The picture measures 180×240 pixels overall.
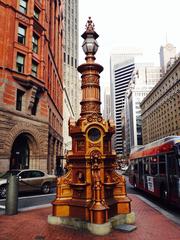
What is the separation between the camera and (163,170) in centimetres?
1152

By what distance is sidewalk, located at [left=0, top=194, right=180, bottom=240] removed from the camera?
6.41 meters

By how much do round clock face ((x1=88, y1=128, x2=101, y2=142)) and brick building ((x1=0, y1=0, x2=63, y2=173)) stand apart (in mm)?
13652

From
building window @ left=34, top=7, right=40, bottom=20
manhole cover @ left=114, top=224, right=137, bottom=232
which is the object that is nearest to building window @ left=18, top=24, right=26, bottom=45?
building window @ left=34, top=7, right=40, bottom=20

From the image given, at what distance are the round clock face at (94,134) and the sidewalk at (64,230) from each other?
9.37 ft

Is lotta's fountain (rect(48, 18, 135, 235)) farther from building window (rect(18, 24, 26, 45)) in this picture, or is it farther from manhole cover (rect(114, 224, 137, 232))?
building window (rect(18, 24, 26, 45))

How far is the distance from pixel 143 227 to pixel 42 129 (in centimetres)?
1880

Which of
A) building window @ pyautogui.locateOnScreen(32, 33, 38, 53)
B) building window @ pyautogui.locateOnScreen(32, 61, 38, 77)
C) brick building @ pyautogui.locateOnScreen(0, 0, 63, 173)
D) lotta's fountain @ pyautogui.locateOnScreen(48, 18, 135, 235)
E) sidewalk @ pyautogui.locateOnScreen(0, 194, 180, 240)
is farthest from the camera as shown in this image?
building window @ pyautogui.locateOnScreen(32, 33, 38, 53)

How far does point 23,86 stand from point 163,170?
16.0 meters

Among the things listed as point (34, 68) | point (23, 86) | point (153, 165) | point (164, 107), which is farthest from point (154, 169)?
point (164, 107)

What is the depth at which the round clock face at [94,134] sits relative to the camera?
26.4 feet

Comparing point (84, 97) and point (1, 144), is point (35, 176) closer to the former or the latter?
point (1, 144)

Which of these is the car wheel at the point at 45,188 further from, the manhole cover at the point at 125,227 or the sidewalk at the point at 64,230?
the manhole cover at the point at 125,227

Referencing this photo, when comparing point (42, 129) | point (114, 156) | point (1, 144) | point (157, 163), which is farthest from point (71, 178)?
point (42, 129)

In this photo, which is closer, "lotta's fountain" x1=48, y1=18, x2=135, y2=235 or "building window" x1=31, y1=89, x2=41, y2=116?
"lotta's fountain" x1=48, y1=18, x2=135, y2=235
